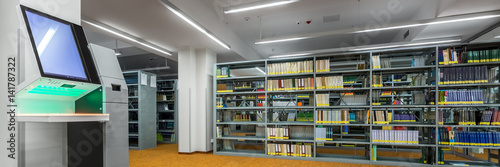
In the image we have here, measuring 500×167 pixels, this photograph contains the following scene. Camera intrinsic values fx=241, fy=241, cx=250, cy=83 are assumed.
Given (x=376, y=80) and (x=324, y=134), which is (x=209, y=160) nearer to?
(x=324, y=134)

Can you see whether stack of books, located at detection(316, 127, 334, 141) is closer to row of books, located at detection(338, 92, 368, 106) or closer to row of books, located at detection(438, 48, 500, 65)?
row of books, located at detection(338, 92, 368, 106)

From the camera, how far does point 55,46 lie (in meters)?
1.33

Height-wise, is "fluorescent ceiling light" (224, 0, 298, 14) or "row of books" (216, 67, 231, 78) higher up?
"fluorescent ceiling light" (224, 0, 298, 14)

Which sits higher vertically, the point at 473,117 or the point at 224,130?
the point at 473,117

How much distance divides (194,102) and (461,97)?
5.51m

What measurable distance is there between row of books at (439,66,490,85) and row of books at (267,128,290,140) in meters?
3.01

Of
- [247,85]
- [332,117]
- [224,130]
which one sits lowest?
[224,130]

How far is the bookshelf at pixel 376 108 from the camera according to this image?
4301 mm

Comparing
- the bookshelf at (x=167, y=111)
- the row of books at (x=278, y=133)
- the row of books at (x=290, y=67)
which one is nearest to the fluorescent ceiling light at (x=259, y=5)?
the row of books at (x=290, y=67)

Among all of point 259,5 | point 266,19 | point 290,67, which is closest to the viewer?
point 259,5

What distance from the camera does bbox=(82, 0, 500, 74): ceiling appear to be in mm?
4070

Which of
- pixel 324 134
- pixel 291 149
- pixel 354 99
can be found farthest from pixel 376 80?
pixel 291 149

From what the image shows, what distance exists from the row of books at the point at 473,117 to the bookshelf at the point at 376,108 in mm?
14

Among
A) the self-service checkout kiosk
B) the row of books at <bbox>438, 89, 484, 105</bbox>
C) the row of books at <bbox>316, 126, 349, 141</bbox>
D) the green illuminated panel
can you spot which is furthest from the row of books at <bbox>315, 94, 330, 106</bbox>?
the green illuminated panel
